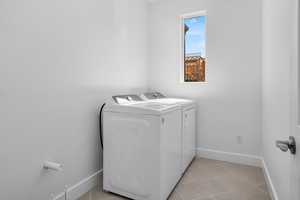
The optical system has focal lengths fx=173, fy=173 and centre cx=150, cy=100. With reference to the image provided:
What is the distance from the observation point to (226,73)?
2.47 metres

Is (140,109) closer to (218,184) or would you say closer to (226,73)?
(218,184)

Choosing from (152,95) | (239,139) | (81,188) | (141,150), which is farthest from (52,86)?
(239,139)

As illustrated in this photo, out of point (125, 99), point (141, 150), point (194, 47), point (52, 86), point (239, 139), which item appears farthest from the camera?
point (194, 47)

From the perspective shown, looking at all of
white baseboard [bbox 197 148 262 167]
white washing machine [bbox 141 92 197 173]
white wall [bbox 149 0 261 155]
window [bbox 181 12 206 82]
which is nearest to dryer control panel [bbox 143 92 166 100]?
white washing machine [bbox 141 92 197 173]

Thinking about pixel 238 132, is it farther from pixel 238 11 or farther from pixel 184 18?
pixel 184 18

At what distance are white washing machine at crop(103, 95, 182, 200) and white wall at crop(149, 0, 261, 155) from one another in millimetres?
965

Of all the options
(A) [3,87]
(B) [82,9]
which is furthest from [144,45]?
(A) [3,87]

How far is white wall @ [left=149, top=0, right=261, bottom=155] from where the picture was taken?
232 centimetres

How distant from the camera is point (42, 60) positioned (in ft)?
4.43

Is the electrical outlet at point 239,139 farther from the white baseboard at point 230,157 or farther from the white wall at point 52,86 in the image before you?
the white wall at point 52,86

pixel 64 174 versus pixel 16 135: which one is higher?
pixel 16 135

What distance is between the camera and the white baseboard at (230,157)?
7.63 ft

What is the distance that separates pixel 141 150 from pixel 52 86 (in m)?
0.93

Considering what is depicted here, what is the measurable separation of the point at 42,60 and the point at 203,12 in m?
2.33
